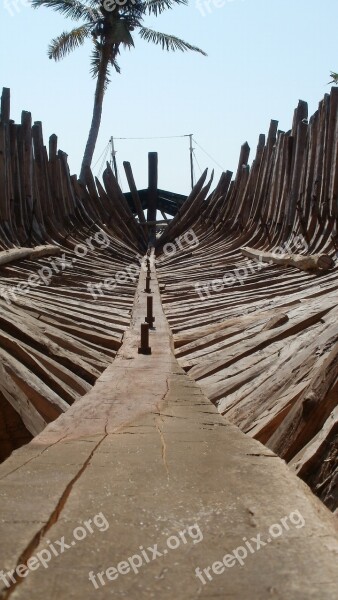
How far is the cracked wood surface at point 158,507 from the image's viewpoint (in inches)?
48.2

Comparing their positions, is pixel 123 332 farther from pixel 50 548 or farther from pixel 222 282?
pixel 50 548

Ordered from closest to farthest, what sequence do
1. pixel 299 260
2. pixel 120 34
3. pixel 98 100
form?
pixel 299 260 → pixel 120 34 → pixel 98 100

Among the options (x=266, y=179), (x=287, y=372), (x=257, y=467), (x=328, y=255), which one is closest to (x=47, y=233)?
(x=266, y=179)

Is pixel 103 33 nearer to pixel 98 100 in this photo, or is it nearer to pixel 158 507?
pixel 98 100

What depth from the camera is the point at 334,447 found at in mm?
1842

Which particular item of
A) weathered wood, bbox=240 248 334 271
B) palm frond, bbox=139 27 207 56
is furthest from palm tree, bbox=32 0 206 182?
weathered wood, bbox=240 248 334 271

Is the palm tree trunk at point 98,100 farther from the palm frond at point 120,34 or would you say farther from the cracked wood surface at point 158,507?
the cracked wood surface at point 158,507

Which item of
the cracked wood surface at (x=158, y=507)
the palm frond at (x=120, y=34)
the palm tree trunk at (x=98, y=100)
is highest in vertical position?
the palm frond at (x=120, y=34)

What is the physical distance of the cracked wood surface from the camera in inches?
48.2

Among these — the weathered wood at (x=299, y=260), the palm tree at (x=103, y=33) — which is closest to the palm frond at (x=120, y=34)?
the palm tree at (x=103, y=33)

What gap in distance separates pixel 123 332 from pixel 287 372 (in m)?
2.12

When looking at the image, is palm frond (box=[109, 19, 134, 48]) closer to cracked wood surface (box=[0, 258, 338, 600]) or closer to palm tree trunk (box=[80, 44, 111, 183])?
palm tree trunk (box=[80, 44, 111, 183])

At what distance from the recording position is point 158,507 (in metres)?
1.56

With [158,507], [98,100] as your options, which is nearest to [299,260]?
[158,507]
